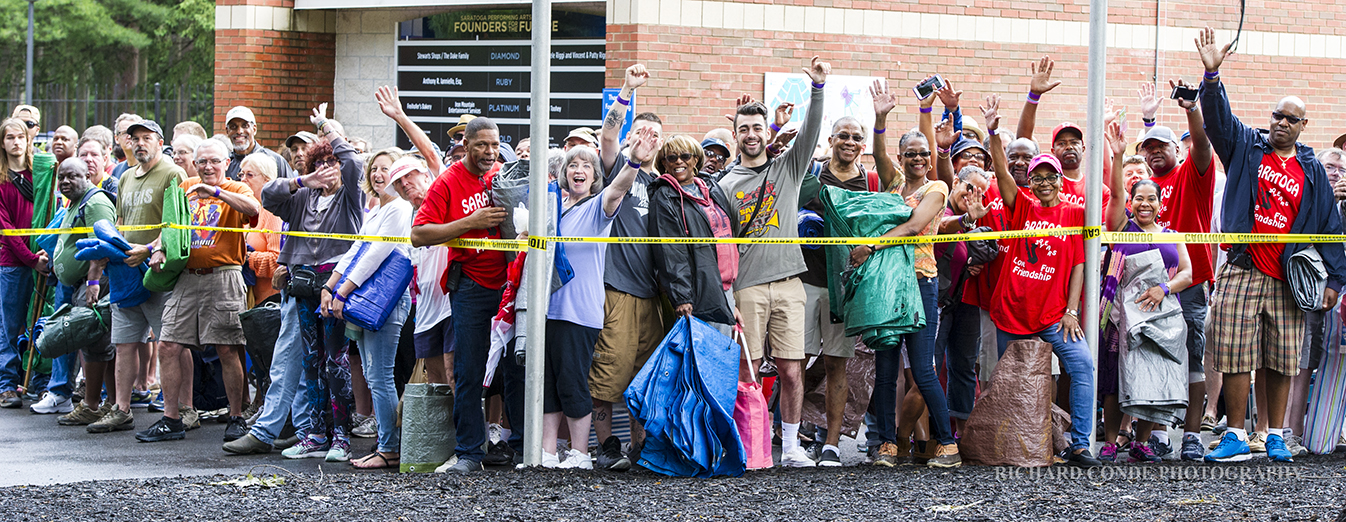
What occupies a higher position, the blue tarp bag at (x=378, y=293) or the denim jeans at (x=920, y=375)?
the blue tarp bag at (x=378, y=293)

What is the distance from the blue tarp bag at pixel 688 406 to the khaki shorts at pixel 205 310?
10.3 feet

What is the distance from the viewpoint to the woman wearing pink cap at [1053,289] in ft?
22.3

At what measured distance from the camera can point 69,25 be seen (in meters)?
33.7

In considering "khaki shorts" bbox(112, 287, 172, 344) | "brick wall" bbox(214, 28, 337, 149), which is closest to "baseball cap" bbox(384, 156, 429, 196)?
"khaki shorts" bbox(112, 287, 172, 344)

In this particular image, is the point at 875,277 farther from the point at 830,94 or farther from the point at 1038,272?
the point at 830,94

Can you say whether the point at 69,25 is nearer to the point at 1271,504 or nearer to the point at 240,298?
the point at 240,298

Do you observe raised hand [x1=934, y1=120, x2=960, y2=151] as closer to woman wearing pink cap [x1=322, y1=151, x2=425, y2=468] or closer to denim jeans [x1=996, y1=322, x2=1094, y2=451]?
denim jeans [x1=996, y1=322, x2=1094, y2=451]

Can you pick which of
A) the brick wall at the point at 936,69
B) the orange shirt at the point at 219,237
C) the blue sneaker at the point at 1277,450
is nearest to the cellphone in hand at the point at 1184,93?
the blue sneaker at the point at 1277,450

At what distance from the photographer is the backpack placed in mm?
7961

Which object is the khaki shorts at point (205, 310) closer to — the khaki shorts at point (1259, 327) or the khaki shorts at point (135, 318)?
the khaki shorts at point (135, 318)

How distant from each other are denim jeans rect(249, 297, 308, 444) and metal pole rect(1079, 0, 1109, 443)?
4384mm

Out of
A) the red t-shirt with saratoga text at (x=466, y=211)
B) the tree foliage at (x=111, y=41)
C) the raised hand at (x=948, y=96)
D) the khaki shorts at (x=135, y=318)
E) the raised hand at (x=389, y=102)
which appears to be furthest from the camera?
the tree foliage at (x=111, y=41)

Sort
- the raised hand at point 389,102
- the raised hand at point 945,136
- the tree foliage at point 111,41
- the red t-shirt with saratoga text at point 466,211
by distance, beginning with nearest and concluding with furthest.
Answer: the red t-shirt with saratoga text at point 466,211
the raised hand at point 389,102
the raised hand at point 945,136
the tree foliage at point 111,41

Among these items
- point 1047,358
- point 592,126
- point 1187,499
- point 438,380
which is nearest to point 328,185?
point 438,380
